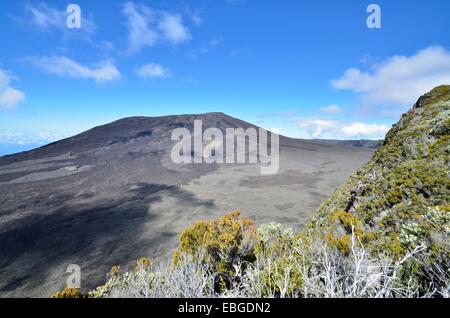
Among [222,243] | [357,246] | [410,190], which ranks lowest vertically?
[222,243]

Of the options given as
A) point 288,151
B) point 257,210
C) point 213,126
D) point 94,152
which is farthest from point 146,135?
point 257,210

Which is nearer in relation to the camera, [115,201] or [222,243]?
[222,243]

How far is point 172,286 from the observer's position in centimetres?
421

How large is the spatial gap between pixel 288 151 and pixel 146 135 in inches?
1386
